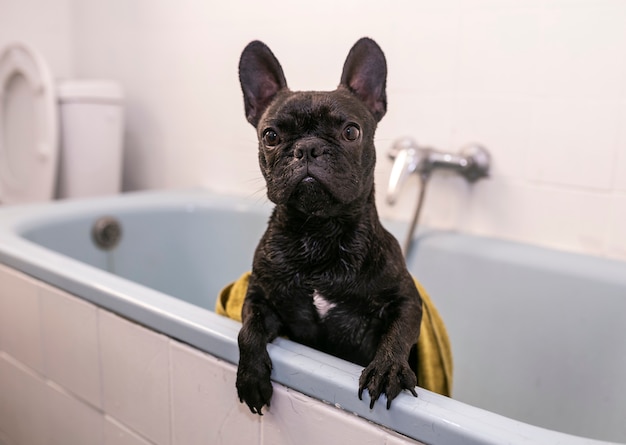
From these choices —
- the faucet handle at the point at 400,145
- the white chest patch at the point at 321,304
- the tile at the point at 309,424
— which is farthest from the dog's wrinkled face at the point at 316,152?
the faucet handle at the point at 400,145

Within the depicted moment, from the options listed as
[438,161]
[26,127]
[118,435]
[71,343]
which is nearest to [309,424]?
[118,435]

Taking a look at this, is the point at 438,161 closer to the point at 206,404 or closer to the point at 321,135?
the point at 321,135

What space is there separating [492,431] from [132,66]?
7.22ft

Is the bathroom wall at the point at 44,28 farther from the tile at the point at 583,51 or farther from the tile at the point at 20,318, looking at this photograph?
the tile at the point at 583,51

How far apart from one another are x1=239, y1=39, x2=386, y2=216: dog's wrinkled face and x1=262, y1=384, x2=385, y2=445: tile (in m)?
0.26

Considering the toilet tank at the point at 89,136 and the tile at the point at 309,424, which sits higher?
the toilet tank at the point at 89,136

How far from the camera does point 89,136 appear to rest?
221 centimetres

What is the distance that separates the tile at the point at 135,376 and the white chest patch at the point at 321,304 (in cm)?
28

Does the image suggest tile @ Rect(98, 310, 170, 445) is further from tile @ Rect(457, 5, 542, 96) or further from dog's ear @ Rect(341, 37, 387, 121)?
tile @ Rect(457, 5, 542, 96)

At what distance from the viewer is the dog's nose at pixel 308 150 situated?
72 centimetres

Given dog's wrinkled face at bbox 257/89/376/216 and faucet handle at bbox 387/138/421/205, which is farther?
faucet handle at bbox 387/138/421/205

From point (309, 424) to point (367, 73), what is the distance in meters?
0.52

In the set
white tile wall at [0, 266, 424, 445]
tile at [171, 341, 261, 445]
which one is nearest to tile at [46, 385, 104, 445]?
white tile wall at [0, 266, 424, 445]

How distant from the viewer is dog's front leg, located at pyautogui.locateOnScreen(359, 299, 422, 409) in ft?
2.21
